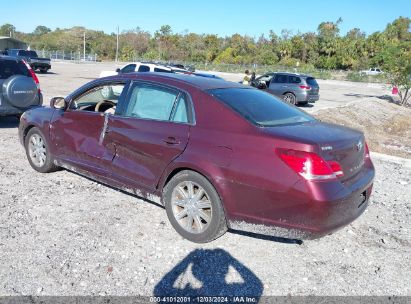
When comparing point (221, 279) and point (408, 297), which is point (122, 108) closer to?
point (221, 279)

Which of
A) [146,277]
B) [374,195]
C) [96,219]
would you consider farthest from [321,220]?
[374,195]

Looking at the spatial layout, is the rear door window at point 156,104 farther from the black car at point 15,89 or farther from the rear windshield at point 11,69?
the rear windshield at point 11,69

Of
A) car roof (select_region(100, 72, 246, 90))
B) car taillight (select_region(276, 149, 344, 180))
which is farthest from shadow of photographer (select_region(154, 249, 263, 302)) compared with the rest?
car roof (select_region(100, 72, 246, 90))

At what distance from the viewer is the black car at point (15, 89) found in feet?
26.1

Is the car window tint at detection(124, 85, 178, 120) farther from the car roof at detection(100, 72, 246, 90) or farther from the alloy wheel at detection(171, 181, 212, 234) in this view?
the alloy wheel at detection(171, 181, 212, 234)

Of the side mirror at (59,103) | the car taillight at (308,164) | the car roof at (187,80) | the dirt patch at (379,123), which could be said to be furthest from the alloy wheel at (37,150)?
the dirt patch at (379,123)

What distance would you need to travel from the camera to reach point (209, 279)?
342cm

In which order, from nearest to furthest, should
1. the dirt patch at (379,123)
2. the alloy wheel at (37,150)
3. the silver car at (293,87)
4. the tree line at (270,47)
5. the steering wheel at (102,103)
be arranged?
the steering wheel at (102,103) < the alloy wheel at (37,150) < the dirt patch at (379,123) < the silver car at (293,87) < the tree line at (270,47)

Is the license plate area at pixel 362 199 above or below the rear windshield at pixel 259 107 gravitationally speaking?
below

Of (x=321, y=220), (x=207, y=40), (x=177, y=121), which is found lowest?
(x=321, y=220)

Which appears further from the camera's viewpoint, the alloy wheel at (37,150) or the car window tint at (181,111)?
the alloy wheel at (37,150)

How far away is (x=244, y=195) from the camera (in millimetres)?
3584

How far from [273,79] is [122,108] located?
15468mm

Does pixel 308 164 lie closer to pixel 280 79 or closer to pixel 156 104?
pixel 156 104
